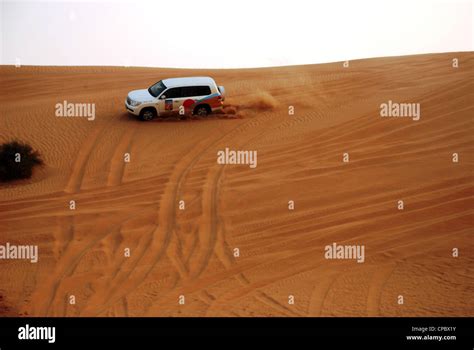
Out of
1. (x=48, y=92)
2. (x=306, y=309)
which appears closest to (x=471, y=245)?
(x=306, y=309)

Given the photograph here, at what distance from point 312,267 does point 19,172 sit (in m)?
9.08

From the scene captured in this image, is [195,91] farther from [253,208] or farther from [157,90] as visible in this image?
[253,208]

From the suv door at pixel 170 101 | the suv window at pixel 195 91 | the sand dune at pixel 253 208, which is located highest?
the suv window at pixel 195 91

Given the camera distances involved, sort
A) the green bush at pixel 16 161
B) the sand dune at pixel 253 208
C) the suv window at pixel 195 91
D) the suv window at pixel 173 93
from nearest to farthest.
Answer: the sand dune at pixel 253 208
the green bush at pixel 16 161
the suv window at pixel 173 93
the suv window at pixel 195 91

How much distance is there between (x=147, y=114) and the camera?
20984mm

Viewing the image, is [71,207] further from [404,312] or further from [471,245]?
[471,245]

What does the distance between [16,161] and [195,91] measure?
6531mm

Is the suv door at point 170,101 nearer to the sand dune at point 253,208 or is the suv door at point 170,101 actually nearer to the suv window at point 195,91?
the suv window at point 195,91

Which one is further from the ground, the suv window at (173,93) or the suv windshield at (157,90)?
the suv windshield at (157,90)

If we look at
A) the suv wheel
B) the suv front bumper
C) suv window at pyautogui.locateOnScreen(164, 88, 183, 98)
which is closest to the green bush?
the suv front bumper

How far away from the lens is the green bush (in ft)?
56.3

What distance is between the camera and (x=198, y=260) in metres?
13.0

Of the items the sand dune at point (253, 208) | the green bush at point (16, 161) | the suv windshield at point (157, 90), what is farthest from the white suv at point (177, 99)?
the green bush at point (16, 161)

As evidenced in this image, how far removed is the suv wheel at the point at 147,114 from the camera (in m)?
20.9
